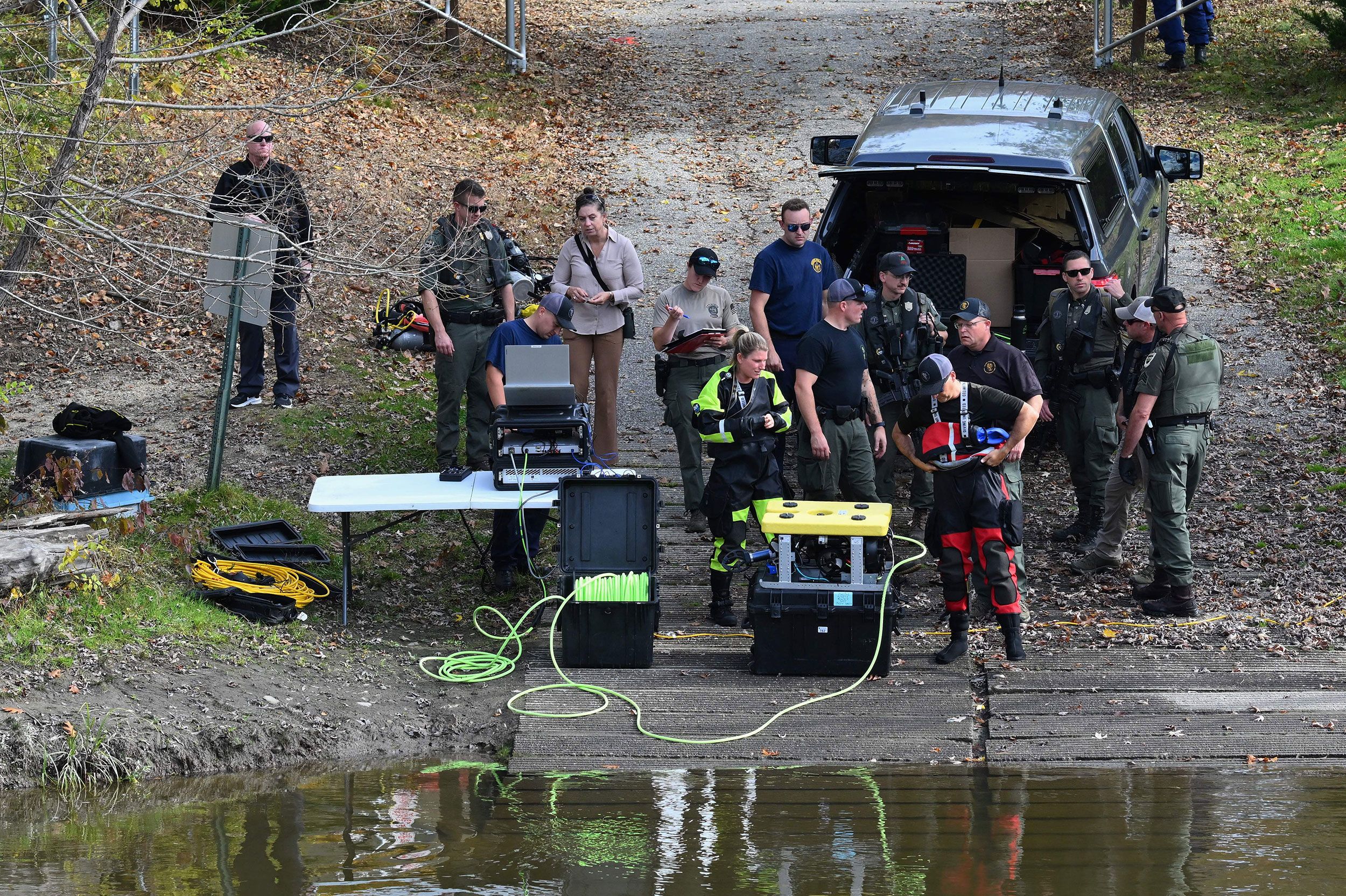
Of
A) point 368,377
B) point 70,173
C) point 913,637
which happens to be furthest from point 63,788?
point 368,377

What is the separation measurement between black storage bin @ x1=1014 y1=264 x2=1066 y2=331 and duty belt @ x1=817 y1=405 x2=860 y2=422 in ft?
6.25

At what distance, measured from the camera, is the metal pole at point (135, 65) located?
33.8ft

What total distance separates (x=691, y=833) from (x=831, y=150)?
18.4 feet

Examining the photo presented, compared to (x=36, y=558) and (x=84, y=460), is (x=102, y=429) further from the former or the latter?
(x=36, y=558)

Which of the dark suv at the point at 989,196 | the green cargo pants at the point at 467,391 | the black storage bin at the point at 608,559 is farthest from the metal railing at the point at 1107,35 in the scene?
the black storage bin at the point at 608,559

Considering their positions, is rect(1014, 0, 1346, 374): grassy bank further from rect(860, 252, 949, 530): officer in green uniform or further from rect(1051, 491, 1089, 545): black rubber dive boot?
rect(860, 252, 949, 530): officer in green uniform

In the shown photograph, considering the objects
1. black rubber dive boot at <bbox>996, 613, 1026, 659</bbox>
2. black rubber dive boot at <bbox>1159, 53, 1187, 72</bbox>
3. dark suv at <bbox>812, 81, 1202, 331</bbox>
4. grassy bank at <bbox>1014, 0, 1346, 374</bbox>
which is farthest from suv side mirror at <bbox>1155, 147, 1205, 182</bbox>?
black rubber dive boot at <bbox>1159, 53, 1187, 72</bbox>

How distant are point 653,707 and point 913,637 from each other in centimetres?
161

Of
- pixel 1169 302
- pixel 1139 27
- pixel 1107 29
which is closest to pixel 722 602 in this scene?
pixel 1169 302

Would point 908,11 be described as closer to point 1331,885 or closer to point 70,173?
point 70,173

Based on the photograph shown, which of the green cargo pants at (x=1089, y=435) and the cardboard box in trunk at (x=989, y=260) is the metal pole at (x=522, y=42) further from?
the green cargo pants at (x=1089, y=435)

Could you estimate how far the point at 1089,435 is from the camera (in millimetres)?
8883

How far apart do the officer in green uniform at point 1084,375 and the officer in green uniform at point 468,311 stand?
3.36 meters

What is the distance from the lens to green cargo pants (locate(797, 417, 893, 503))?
838cm
